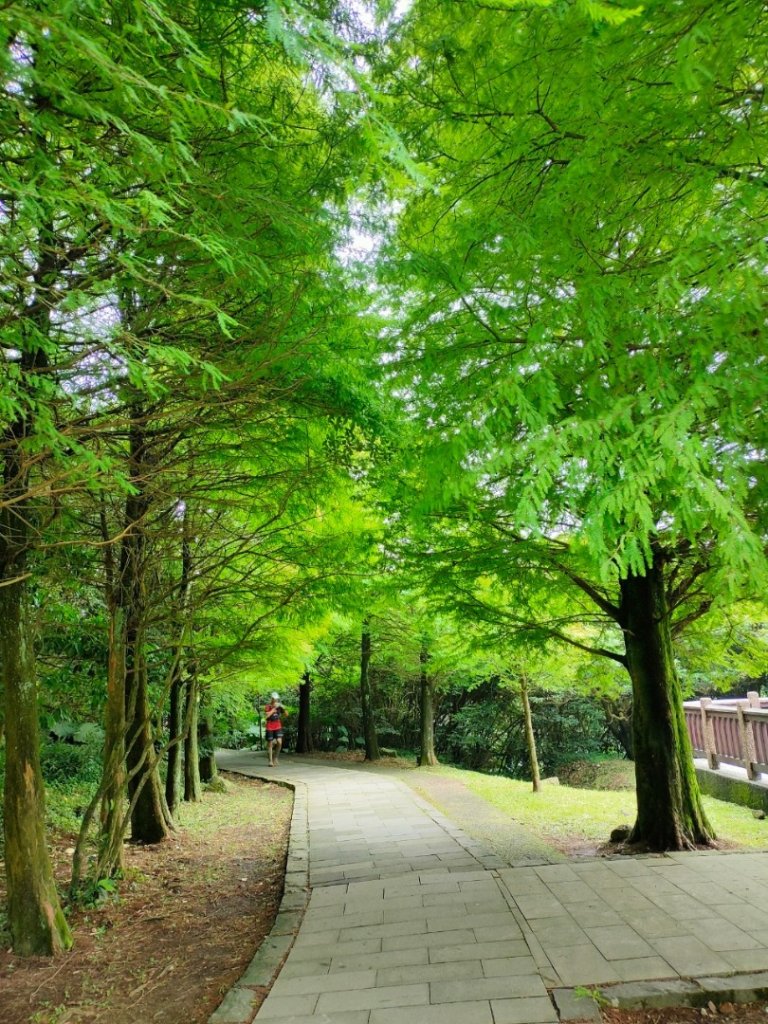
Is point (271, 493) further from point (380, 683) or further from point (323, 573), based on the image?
point (380, 683)

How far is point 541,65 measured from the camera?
3172 millimetres

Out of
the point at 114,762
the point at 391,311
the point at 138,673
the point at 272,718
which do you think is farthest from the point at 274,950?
the point at 272,718

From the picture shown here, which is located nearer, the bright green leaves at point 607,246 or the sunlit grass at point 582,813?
the bright green leaves at point 607,246

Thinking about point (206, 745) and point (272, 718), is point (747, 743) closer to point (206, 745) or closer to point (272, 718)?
point (206, 745)

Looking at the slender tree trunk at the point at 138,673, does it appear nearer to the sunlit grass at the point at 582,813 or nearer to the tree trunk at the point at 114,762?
the tree trunk at the point at 114,762

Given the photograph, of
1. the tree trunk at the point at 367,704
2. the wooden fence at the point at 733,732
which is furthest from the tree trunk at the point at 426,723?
the wooden fence at the point at 733,732

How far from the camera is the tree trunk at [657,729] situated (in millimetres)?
6535

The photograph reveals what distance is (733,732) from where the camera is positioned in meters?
9.87

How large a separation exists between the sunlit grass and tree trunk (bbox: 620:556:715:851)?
0.74 metres

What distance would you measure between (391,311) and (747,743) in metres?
8.49

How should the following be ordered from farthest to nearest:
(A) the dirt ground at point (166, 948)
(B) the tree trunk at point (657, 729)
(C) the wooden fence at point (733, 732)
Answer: (C) the wooden fence at point (733, 732), (B) the tree trunk at point (657, 729), (A) the dirt ground at point (166, 948)

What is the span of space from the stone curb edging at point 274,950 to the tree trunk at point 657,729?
12.2 ft

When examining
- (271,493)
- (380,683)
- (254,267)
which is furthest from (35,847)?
(380,683)

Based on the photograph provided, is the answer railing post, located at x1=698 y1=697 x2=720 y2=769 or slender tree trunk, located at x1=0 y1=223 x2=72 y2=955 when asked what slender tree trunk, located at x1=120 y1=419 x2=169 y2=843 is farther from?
railing post, located at x1=698 y1=697 x2=720 y2=769
